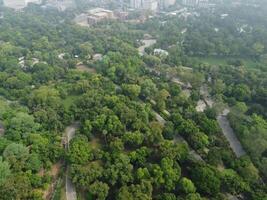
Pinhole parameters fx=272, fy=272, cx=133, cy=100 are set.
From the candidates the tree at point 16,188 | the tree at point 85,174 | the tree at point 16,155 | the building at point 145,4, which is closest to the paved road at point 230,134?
the tree at point 85,174

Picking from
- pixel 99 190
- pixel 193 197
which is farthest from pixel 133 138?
pixel 193 197

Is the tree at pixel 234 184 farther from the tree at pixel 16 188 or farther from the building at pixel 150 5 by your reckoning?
the building at pixel 150 5

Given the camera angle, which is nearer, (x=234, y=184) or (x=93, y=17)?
(x=234, y=184)

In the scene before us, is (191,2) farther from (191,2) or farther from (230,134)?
(230,134)

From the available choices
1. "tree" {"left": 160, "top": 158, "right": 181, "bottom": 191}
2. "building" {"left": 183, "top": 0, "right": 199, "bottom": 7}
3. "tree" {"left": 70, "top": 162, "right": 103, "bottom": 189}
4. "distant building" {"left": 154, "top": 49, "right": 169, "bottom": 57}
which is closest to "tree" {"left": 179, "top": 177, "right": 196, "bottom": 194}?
"tree" {"left": 160, "top": 158, "right": 181, "bottom": 191}

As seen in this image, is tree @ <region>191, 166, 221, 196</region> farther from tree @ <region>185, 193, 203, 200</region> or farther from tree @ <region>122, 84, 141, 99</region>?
tree @ <region>122, 84, 141, 99</region>

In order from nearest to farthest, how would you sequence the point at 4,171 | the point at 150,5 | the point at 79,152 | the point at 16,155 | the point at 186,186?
1. the point at 186,186
2. the point at 4,171
3. the point at 16,155
4. the point at 79,152
5. the point at 150,5
